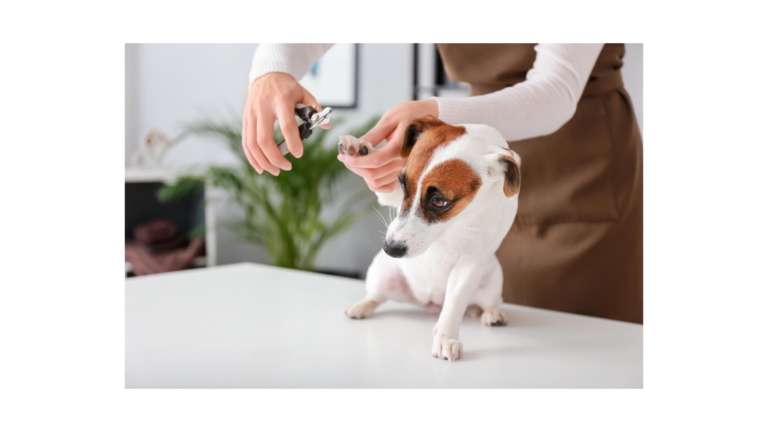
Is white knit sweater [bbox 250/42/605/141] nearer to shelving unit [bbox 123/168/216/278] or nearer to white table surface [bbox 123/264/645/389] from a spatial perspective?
white table surface [bbox 123/264/645/389]

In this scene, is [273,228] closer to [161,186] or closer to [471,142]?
[161,186]

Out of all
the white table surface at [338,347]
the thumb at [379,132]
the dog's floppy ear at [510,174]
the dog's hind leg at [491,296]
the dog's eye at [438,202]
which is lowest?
the white table surface at [338,347]

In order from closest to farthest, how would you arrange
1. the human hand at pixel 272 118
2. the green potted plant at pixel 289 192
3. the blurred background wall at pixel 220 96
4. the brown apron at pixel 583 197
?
the human hand at pixel 272 118 < the brown apron at pixel 583 197 < the green potted plant at pixel 289 192 < the blurred background wall at pixel 220 96

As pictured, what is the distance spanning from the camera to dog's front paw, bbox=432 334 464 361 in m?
0.74

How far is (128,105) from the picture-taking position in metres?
4.21

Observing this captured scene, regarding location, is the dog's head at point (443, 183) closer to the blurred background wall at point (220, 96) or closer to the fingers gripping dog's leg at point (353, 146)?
the fingers gripping dog's leg at point (353, 146)

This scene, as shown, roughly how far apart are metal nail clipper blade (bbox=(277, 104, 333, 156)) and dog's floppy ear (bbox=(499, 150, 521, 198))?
0.23 meters

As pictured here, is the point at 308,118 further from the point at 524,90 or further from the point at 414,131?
the point at 524,90

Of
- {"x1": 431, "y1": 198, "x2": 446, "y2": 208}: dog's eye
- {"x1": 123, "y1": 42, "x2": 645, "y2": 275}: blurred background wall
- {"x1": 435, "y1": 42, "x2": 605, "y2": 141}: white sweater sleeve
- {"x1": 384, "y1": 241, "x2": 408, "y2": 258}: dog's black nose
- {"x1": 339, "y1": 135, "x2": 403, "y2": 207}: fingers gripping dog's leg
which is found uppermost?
{"x1": 123, "y1": 42, "x2": 645, "y2": 275}: blurred background wall

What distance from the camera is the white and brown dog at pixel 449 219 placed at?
68 cm

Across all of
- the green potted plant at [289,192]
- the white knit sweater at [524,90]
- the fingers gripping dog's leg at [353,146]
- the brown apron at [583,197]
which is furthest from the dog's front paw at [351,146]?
the green potted plant at [289,192]

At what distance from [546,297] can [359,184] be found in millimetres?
2146

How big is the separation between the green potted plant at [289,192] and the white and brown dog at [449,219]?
2.06 metres

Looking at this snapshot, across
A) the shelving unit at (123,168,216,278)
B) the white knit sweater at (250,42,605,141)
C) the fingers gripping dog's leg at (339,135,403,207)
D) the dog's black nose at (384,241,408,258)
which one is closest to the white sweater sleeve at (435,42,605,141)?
the white knit sweater at (250,42,605,141)
